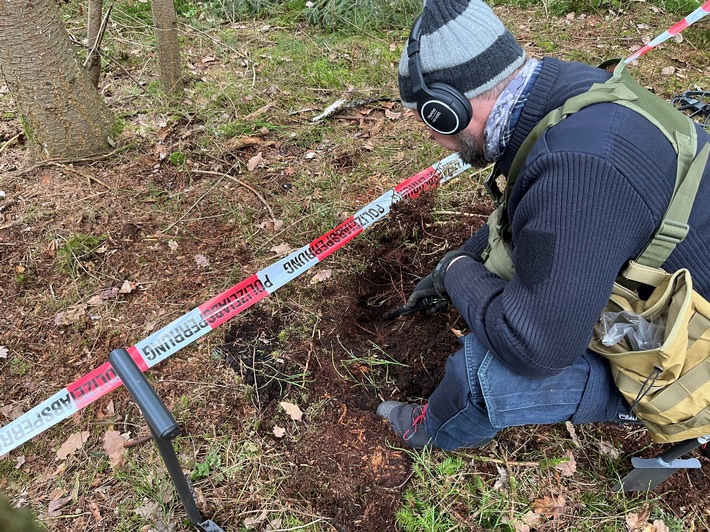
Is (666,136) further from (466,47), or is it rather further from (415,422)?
(415,422)

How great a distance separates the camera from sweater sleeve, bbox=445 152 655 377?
1401 millimetres

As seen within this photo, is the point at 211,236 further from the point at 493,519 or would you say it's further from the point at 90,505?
the point at 493,519

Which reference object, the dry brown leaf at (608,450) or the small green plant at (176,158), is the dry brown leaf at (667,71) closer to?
the dry brown leaf at (608,450)

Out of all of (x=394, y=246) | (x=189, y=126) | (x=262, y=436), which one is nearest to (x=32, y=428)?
(x=262, y=436)

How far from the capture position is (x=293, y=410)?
2.54m

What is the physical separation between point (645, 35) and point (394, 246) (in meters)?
4.73

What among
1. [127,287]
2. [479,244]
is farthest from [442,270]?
[127,287]

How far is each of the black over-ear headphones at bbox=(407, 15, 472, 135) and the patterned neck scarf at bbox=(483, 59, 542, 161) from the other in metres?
0.10

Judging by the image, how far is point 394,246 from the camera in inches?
128

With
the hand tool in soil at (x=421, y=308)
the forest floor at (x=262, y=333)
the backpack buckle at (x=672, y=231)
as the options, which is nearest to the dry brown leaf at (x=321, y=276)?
the forest floor at (x=262, y=333)

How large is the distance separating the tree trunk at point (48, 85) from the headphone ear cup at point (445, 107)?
3.00 meters

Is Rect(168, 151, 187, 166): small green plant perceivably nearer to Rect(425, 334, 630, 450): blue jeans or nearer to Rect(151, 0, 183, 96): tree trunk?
Rect(151, 0, 183, 96): tree trunk

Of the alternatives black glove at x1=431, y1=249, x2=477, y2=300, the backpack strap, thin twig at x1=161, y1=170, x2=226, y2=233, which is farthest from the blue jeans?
thin twig at x1=161, y1=170, x2=226, y2=233

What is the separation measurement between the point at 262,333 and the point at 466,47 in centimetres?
194
